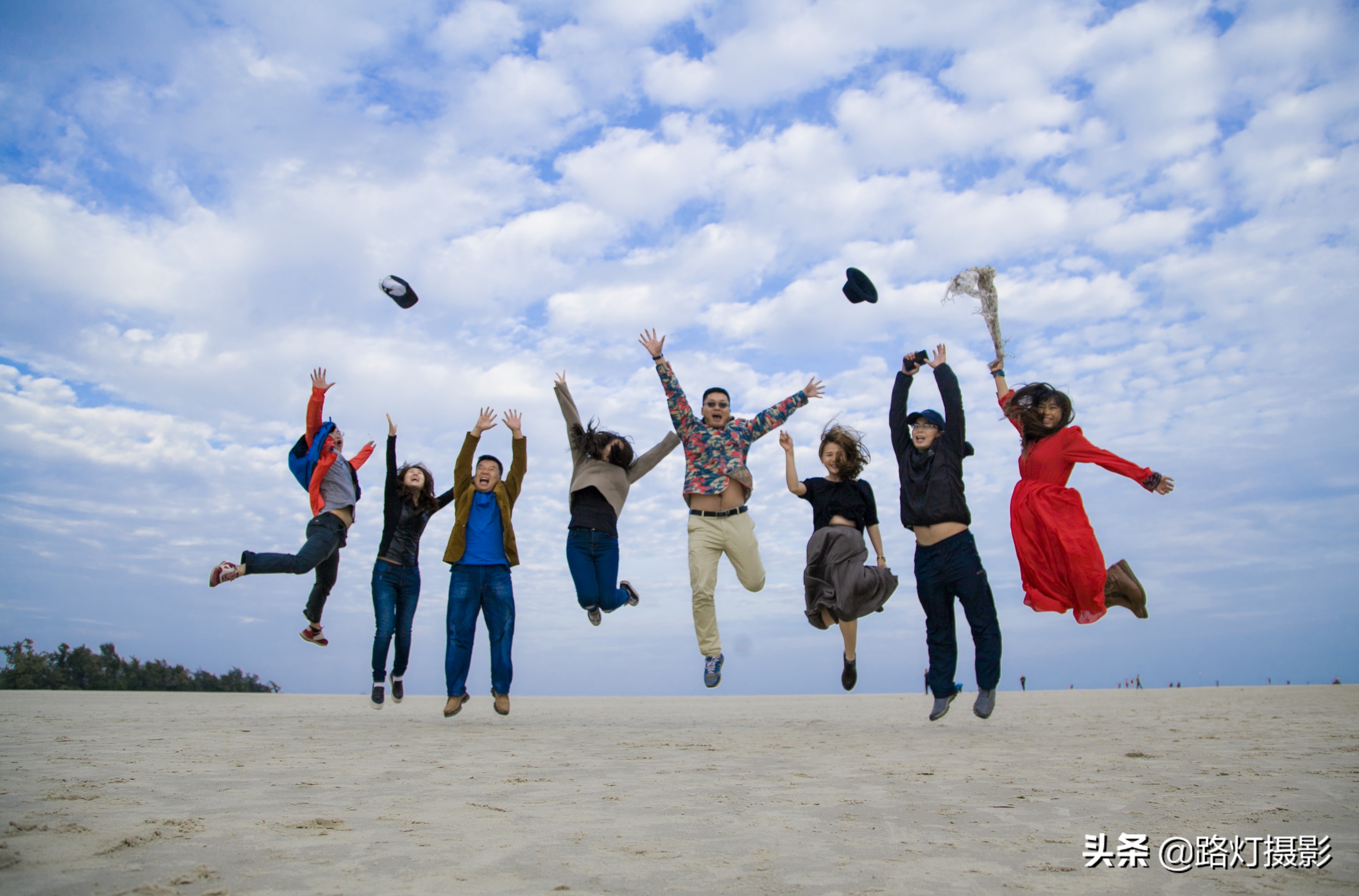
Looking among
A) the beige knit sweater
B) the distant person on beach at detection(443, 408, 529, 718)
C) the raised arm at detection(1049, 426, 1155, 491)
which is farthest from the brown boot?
the distant person on beach at detection(443, 408, 529, 718)

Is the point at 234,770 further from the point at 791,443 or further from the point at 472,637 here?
the point at 791,443

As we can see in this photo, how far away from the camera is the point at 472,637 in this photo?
266 inches

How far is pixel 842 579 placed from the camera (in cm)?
657

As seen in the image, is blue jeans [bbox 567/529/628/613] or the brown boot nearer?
the brown boot

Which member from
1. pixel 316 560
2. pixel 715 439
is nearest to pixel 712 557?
pixel 715 439

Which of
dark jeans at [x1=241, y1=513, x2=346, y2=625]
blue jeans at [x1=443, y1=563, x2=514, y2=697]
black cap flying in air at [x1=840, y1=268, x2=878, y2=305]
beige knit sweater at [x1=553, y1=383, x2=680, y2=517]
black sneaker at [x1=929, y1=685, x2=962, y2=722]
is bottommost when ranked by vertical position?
Answer: black sneaker at [x1=929, y1=685, x2=962, y2=722]

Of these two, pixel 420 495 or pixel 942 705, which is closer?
pixel 942 705

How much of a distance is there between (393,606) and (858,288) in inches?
203

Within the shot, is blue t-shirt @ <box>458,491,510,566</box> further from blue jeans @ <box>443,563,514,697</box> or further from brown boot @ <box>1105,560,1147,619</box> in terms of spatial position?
brown boot @ <box>1105,560,1147,619</box>

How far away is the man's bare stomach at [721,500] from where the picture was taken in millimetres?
6930

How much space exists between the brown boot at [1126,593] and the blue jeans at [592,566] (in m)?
4.01

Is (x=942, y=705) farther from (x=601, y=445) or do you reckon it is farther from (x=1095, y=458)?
(x=601, y=445)

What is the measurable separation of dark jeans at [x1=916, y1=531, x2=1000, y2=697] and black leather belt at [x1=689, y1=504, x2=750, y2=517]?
1553 millimetres

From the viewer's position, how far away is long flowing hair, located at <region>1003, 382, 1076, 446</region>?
19.7 ft
